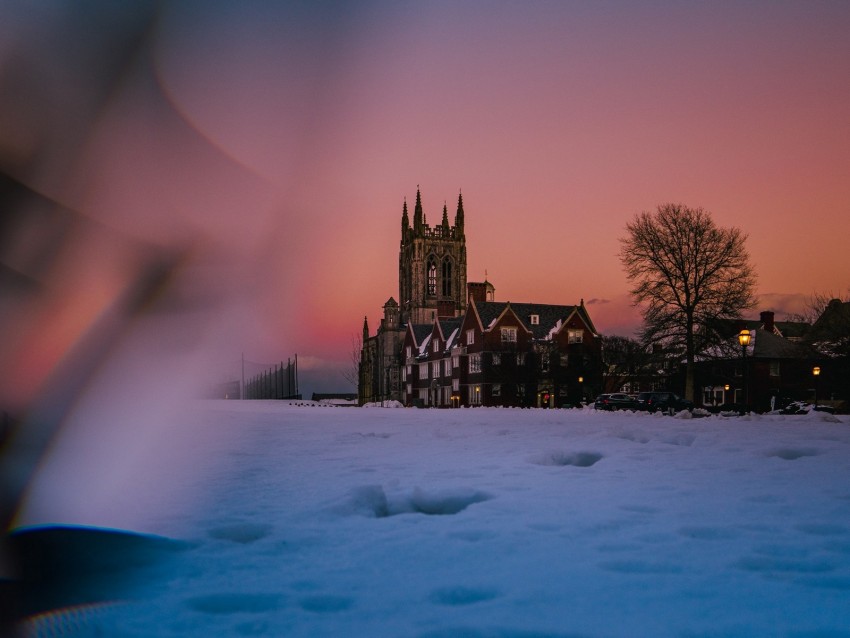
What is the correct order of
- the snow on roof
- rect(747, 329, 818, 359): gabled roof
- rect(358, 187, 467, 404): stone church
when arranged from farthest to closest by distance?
1. rect(358, 187, 467, 404): stone church
2. the snow on roof
3. rect(747, 329, 818, 359): gabled roof

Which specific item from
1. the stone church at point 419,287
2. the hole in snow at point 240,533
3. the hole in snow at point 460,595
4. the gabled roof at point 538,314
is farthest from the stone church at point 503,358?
the hole in snow at point 460,595

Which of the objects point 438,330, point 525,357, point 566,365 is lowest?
point 566,365

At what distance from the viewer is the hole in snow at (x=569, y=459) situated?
10.5 metres

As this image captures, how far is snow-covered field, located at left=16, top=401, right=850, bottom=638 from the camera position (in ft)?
11.3

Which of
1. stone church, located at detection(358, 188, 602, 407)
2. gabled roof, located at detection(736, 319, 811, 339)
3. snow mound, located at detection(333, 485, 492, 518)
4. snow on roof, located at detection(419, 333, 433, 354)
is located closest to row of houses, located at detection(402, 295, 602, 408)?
stone church, located at detection(358, 188, 602, 407)

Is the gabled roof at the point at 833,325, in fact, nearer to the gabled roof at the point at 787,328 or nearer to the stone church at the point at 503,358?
the gabled roof at the point at 787,328

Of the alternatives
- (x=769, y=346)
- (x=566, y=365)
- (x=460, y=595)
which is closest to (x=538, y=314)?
(x=566, y=365)

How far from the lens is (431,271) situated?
A: 138 m

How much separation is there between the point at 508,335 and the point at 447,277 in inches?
2609

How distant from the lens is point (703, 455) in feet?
36.5

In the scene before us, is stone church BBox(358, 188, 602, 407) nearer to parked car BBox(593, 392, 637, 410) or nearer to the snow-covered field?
parked car BBox(593, 392, 637, 410)

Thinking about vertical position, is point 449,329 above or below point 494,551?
above

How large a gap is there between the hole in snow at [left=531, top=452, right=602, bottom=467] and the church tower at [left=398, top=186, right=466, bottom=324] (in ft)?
394

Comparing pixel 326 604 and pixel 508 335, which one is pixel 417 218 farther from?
pixel 326 604
